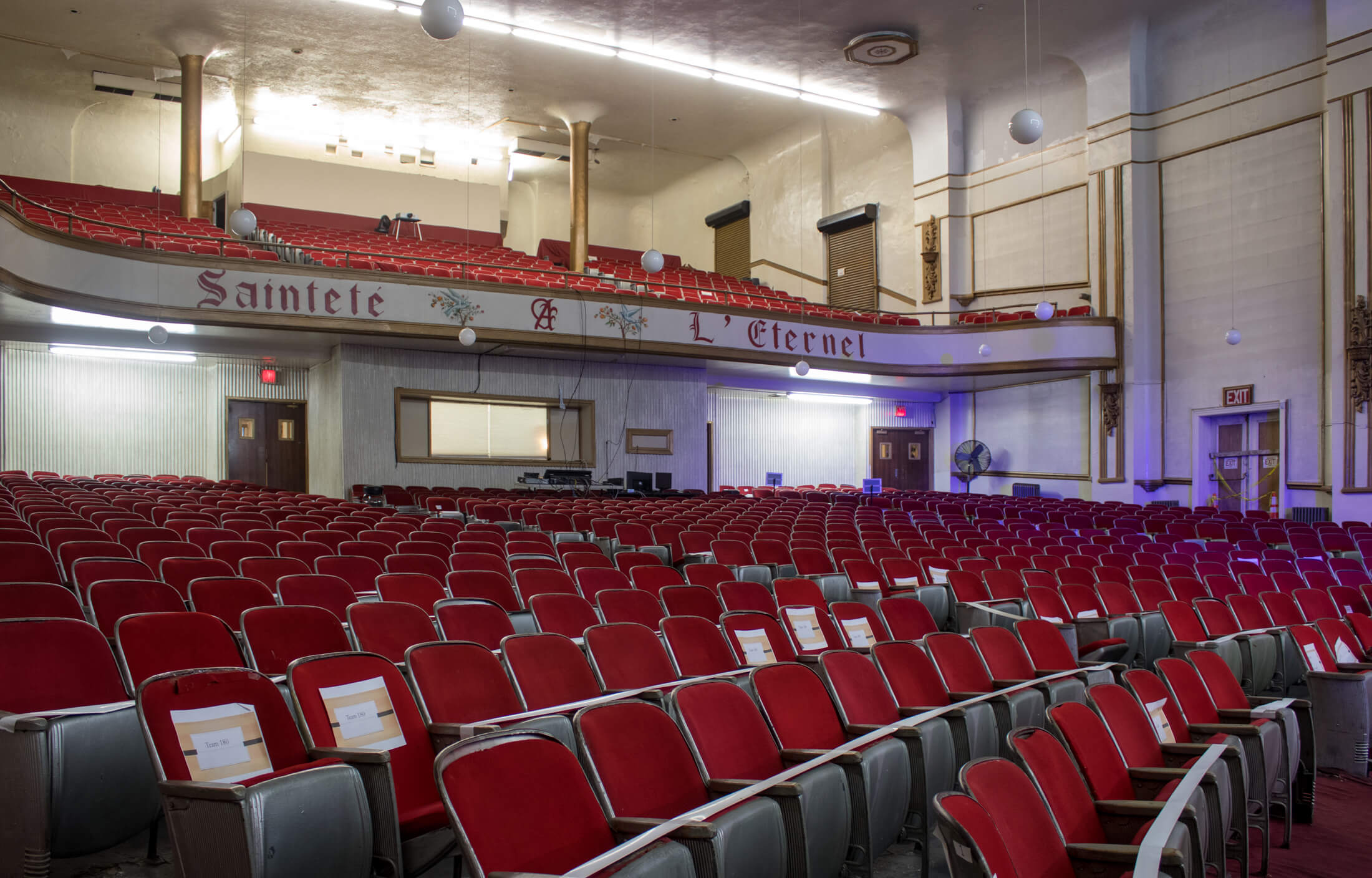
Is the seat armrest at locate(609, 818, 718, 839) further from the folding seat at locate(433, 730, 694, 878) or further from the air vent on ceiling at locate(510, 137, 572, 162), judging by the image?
the air vent on ceiling at locate(510, 137, 572, 162)

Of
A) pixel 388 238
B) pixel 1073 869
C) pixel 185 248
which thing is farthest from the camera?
pixel 388 238

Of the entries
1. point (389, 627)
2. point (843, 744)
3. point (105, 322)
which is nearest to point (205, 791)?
point (389, 627)

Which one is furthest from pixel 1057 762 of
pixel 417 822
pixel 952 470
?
pixel 952 470

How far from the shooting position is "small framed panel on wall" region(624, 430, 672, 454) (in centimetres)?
1584

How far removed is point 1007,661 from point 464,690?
2.44 m

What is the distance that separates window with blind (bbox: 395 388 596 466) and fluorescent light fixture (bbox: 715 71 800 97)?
6.53 meters

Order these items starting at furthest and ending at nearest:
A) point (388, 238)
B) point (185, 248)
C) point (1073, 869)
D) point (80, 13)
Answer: point (388, 238), point (80, 13), point (185, 248), point (1073, 869)

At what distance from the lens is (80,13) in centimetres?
1426

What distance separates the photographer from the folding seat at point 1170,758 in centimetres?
271

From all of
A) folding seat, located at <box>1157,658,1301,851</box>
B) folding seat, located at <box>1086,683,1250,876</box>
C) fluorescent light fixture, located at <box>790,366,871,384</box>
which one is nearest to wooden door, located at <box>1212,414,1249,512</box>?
fluorescent light fixture, located at <box>790,366,871,384</box>

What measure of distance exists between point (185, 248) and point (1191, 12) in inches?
606

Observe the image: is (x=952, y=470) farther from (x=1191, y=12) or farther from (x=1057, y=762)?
(x=1057, y=762)

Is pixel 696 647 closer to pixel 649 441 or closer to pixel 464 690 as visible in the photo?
pixel 464 690

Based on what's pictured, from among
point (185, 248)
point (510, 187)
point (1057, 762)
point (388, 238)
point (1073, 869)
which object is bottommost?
point (1073, 869)
